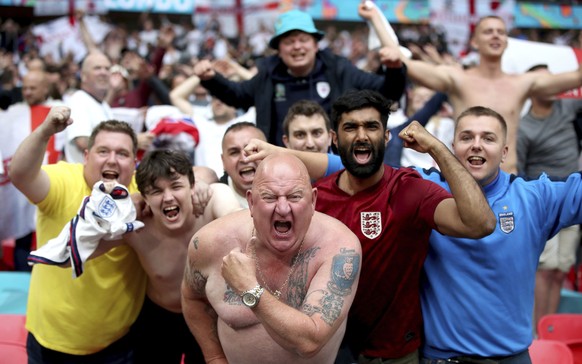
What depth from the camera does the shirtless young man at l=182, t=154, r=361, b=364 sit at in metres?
2.57

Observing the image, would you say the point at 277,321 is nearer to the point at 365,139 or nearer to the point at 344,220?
the point at 344,220

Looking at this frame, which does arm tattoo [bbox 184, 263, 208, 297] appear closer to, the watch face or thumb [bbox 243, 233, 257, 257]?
thumb [bbox 243, 233, 257, 257]

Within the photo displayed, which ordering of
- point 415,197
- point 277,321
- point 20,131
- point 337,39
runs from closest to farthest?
point 277,321 → point 415,197 → point 20,131 → point 337,39

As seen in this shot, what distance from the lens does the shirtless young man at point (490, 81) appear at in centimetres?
518

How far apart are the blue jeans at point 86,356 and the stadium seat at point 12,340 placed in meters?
0.35

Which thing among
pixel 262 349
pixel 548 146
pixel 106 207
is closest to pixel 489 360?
pixel 262 349

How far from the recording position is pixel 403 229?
3135 millimetres

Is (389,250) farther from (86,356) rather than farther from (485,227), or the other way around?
(86,356)

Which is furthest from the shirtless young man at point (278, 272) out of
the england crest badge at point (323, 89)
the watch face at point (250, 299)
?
the england crest badge at point (323, 89)

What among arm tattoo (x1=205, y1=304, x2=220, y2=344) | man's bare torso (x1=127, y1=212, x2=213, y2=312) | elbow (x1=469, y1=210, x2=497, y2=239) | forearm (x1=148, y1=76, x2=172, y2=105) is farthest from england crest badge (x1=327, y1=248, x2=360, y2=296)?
forearm (x1=148, y1=76, x2=172, y2=105)

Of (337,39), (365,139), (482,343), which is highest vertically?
(337,39)

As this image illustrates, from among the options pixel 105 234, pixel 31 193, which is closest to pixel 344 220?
pixel 105 234

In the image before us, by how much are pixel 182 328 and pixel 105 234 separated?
814 millimetres

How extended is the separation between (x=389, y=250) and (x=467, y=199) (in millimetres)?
445
